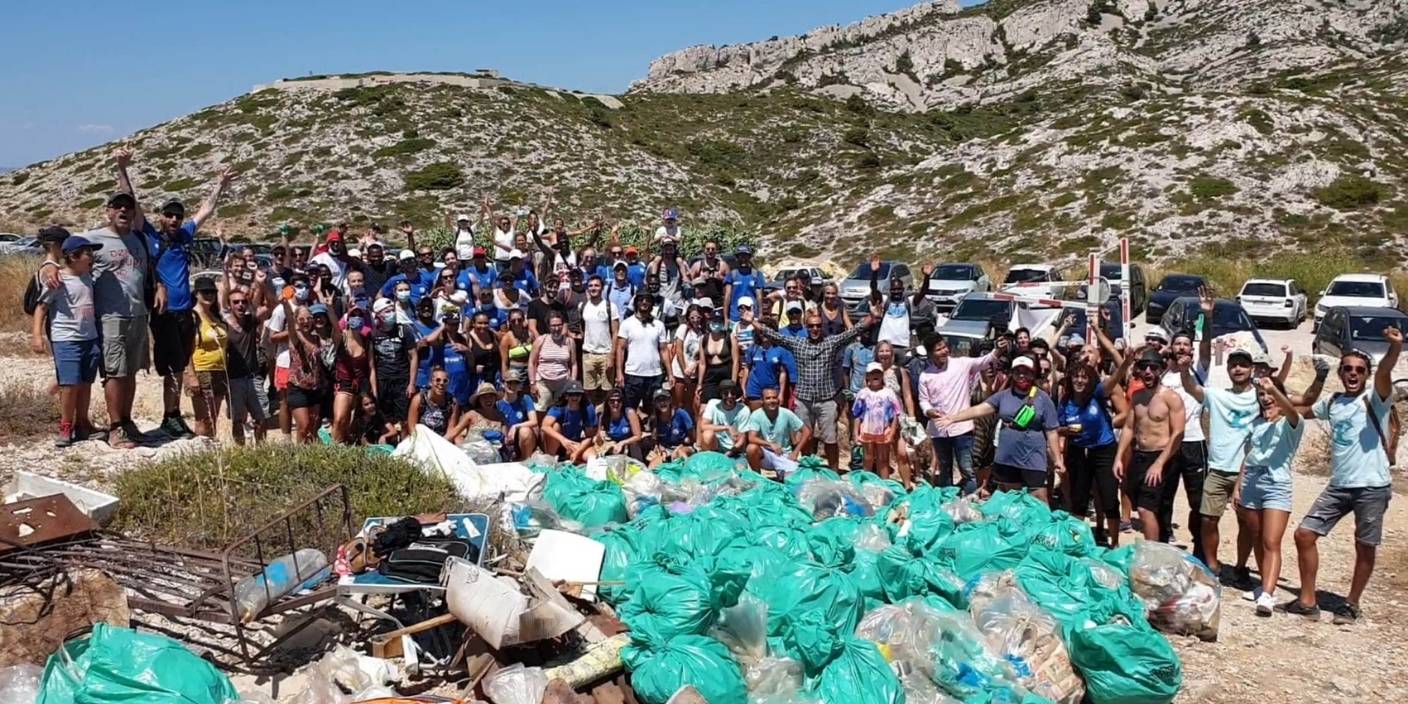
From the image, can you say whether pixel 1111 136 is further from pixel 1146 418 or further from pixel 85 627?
pixel 85 627

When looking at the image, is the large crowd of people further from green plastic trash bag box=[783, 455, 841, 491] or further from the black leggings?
green plastic trash bag box=[783, 455, 841, 491]

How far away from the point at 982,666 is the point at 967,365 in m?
3.86

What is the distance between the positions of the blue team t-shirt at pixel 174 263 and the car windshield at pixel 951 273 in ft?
55.7

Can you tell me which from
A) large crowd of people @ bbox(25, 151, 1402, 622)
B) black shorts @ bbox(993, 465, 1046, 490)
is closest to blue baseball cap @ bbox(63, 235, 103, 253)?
large crowd of people @ bbox(25, 151, 1402, 622)

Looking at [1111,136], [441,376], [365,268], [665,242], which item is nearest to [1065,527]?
[441,376]

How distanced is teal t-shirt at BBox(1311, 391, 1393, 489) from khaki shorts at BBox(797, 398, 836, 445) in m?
4.02

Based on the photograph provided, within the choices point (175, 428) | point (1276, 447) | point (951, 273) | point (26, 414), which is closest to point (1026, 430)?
point (1276, 447)

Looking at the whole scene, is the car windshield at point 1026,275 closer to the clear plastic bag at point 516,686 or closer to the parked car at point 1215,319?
the parked car at point 1215,319

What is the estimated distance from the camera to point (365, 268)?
10.2 metres

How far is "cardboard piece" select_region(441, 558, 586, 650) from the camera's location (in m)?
4.46

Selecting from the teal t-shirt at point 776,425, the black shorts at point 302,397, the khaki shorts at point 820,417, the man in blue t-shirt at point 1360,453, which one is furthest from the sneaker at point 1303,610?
the black shorts at point 302,397

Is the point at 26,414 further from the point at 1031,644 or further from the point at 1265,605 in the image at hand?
the point at 1265,605

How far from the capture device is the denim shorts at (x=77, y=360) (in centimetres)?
693

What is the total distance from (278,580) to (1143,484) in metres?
5.72
